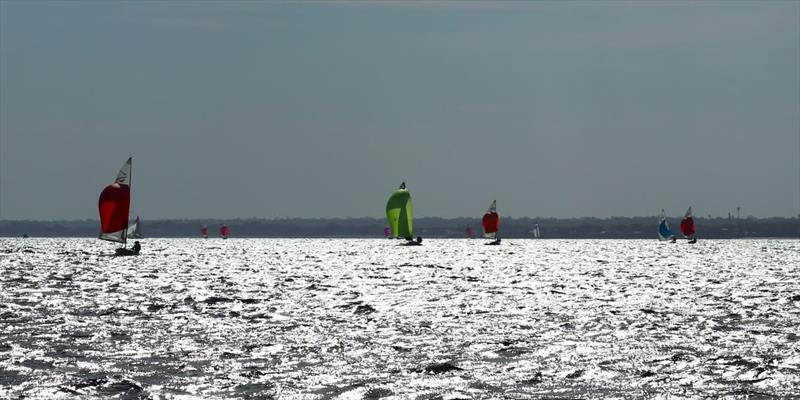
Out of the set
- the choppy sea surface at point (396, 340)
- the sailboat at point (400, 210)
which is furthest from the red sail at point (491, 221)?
the choppy sea surface at point (396, 340)

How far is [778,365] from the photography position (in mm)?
21094

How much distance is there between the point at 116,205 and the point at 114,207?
18 centimetres

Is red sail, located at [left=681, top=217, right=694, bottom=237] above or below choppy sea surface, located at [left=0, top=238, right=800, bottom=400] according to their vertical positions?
above

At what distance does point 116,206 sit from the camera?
3108 inches

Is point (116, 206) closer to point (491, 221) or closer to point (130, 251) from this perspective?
point (130, 251)

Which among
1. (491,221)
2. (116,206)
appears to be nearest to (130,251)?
(116,206)

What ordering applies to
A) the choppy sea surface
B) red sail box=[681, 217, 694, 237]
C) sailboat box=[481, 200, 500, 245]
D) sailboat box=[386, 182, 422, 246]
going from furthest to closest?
red sail box=[681, 217, 694, 237], sailboat box=[481, 200, 500, 245], sailboat box=[386, 182, 422, 246], the choppy sea surface

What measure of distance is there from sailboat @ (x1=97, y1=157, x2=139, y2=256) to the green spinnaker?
112 ft

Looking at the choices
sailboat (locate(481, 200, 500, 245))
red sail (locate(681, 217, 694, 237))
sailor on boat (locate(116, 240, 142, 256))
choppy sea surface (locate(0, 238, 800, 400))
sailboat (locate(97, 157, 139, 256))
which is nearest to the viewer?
choppy sea surface (locate(0, 238, 800, 400))

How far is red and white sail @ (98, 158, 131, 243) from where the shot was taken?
78.7 m

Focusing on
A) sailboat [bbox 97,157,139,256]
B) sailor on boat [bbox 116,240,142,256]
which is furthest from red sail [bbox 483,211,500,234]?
sailboat [bbox 97,157,139,256]

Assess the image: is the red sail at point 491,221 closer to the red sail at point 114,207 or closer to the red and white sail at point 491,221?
the red and white sail at point 491,221

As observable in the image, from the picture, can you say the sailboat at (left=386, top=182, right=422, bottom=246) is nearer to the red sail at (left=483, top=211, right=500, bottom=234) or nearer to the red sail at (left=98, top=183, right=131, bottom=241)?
the red sail at (left=483, top=211, right=500, bottom=234)

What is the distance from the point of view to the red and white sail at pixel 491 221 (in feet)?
437
